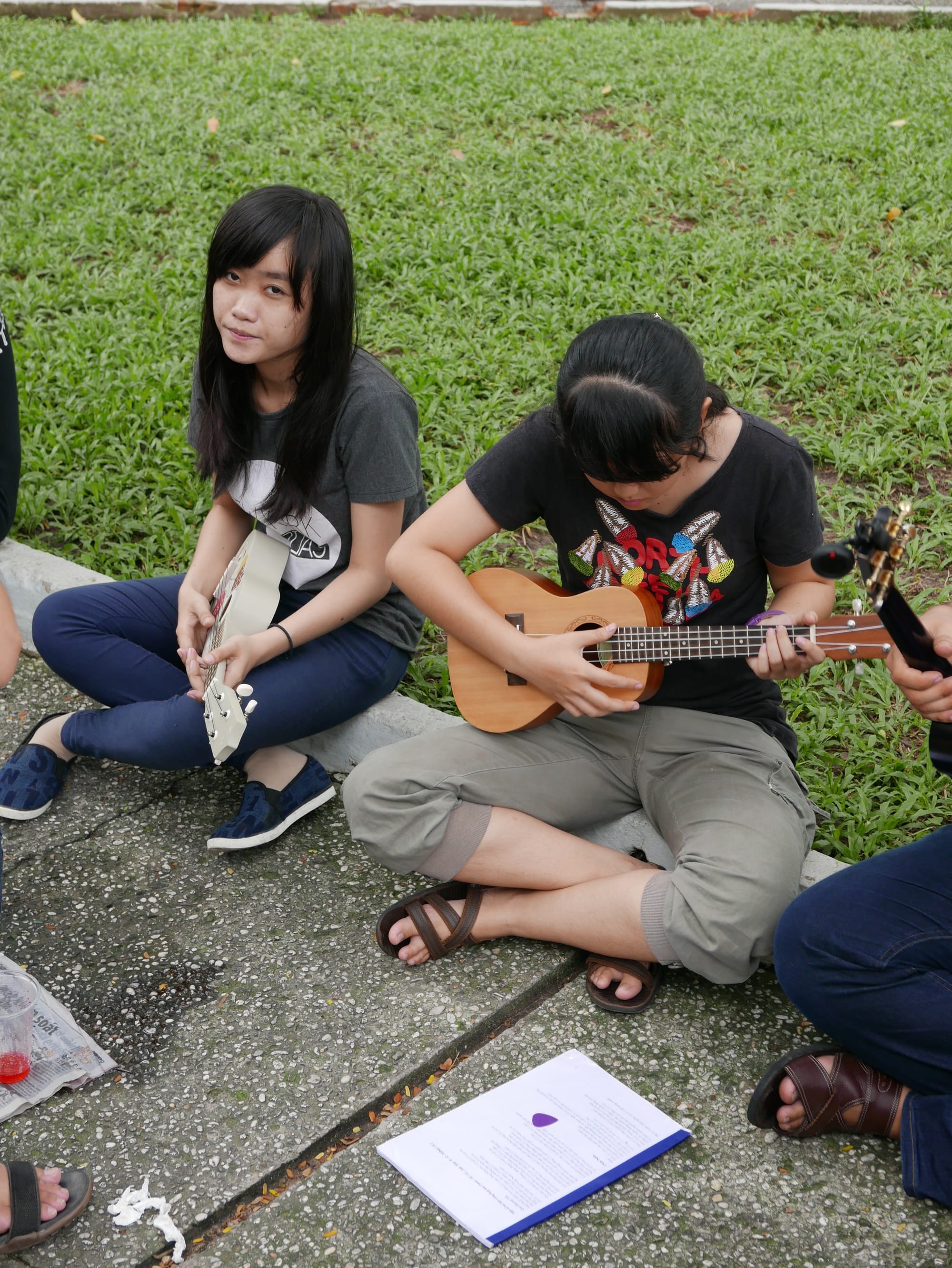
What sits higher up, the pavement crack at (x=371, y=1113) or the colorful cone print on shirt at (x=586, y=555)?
the colorful cone print on shirt at (x=586, y=555)

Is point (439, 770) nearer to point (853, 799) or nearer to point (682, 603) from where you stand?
point (682, 603)

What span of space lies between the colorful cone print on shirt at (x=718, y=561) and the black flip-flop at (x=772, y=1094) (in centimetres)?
96

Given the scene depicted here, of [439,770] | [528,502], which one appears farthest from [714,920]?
[528,502]

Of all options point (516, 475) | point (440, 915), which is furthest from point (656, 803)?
A: point (516, 475)

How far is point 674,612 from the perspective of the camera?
2.66 m

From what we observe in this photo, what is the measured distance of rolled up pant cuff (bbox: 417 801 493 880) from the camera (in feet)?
8.65

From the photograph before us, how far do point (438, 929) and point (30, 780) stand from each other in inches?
46.8

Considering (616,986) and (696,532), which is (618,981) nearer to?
(616,986)

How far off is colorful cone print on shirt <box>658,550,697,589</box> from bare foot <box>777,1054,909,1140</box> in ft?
3.32

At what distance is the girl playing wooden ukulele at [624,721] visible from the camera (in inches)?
93.2

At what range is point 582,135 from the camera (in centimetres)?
635

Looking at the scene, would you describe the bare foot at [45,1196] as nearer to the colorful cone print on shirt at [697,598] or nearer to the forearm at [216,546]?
the forearm at [216,546]

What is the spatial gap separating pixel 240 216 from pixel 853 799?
2002mm

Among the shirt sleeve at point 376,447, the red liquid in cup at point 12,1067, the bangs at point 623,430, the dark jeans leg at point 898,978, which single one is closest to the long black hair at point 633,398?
the bangs at point 623,430
